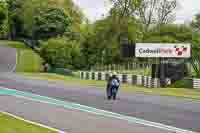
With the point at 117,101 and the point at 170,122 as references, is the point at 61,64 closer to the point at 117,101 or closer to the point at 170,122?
the point at 117,101

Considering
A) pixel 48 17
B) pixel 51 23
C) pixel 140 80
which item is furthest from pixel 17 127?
pixel 48 17

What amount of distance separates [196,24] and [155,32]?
50.5ft

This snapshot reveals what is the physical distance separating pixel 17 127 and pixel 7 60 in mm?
57949

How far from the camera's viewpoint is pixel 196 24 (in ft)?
286

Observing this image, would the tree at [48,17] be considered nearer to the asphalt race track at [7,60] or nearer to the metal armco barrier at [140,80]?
the asphalt race track at [7,60]

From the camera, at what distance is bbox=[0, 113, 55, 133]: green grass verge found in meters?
12.4

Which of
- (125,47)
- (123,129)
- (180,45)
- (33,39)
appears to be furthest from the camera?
(33,39)

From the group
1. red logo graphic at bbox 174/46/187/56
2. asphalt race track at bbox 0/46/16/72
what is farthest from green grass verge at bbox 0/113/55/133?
asphalt race track at bbox 0/46/16/72

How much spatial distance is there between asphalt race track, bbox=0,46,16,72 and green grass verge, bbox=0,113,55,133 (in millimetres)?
41702

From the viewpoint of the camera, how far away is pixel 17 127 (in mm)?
13125

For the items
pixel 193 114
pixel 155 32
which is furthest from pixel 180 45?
pixel 155 32

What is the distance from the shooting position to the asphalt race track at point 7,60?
5894 cm

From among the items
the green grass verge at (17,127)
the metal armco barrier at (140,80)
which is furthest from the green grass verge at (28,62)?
the green grass verge at (17,127)

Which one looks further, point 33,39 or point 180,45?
point 33,39
